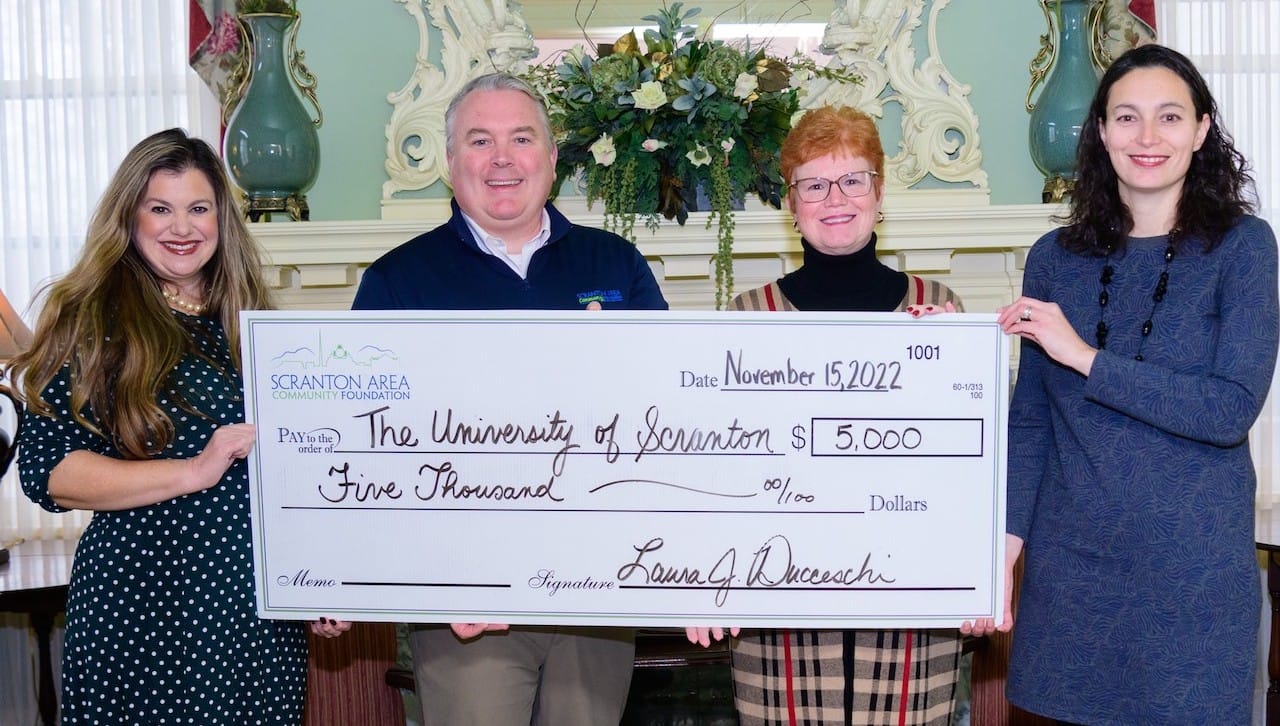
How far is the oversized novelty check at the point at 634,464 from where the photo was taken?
5.35 ft

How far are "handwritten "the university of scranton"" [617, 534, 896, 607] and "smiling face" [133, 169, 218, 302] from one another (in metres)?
0.81

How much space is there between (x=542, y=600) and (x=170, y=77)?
97.7 inches

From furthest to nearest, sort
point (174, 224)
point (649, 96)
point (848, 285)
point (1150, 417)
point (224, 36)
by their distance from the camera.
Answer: point (224, 36)
point (649, 96)
point (848, 285)
point (174, 224)
point (1150, 417)

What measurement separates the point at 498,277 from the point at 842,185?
572 millimetres

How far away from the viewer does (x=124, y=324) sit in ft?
5.32

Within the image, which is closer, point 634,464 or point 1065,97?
point 634,464

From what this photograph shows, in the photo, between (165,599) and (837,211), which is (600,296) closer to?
(837,211)

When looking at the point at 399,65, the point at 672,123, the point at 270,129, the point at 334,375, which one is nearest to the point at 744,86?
the point at 672,123

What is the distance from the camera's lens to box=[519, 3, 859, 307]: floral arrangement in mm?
2822

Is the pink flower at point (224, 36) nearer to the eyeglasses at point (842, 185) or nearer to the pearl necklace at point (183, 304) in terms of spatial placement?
the pearl necklace at point (183, 304)

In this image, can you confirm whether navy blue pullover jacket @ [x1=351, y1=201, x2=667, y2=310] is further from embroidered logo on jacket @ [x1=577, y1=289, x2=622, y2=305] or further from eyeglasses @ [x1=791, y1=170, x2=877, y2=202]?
eyeglasses @ [x1=791, y1=170, x2=877, y2=202]

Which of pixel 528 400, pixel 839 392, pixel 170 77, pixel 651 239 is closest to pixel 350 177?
pixel 170 77

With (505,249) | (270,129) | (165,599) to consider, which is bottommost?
(165,599)

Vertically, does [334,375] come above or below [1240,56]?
below
